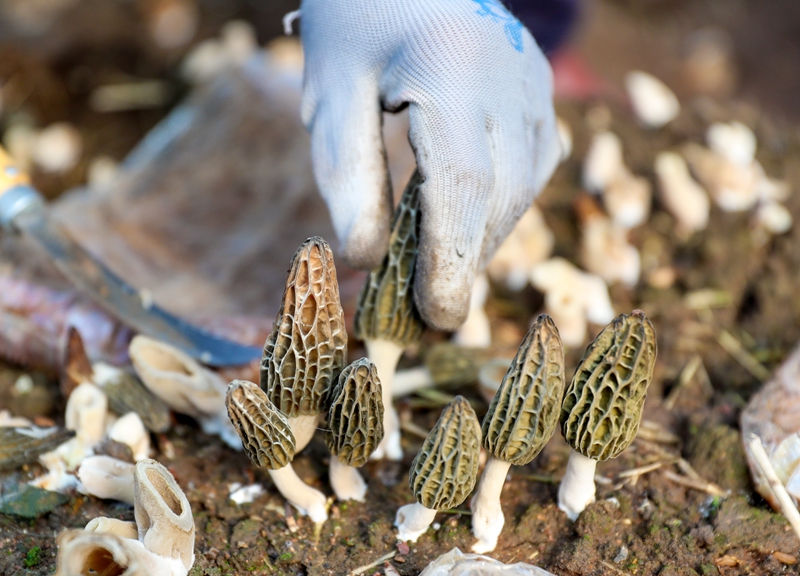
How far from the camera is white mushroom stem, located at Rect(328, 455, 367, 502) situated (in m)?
1.66

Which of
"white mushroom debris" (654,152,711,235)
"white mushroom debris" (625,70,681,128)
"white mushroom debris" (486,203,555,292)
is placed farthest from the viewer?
"white mushroom debris" (625,70,681,128)

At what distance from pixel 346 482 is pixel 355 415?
30 cm

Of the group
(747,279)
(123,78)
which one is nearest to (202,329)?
(747,279)

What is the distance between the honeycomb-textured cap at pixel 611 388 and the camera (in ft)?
4.65

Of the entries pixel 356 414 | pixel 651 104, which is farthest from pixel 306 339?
pixel 651 104

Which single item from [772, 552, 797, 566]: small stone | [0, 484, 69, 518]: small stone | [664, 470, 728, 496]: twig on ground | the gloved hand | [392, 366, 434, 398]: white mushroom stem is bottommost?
[392, 366, 434, 398]: white mushroom stem

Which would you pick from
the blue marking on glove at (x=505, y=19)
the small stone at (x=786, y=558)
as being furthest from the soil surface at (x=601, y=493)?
the blue marking on glove at (x=505, y=19)

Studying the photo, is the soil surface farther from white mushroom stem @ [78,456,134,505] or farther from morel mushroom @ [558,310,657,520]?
morel mushroom @ [558,310,657,520]

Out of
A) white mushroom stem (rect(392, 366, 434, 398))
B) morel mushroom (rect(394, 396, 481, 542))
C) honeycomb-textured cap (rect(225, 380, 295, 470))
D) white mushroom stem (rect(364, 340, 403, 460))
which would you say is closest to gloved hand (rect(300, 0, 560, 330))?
white mushroom stem (rect(364, 340, 403, 460))

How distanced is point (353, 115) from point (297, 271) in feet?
1.37

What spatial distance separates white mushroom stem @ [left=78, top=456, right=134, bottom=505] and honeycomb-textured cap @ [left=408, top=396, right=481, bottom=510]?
26.0 inches

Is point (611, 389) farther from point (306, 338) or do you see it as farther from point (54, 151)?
point (54, 151)

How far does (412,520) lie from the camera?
1568 millimetres

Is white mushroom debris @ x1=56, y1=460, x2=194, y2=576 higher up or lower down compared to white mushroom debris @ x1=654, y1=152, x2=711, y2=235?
higher up
